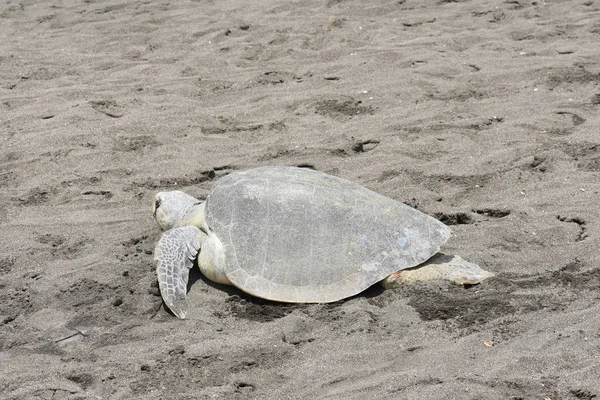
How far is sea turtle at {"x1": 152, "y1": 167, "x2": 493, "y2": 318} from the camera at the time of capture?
354 centimetres

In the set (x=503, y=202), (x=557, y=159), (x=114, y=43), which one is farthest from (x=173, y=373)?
(x=114, y=43)

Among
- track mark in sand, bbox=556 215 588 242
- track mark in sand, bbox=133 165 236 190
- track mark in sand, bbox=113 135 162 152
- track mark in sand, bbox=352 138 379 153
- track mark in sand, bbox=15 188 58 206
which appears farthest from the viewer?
track mark in sand, bbox=113 135 162 152

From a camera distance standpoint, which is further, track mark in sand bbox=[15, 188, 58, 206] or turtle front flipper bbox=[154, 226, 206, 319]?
track mark in sand bbox=[15, 188, 58, 206]

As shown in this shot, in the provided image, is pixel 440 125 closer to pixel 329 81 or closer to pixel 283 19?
pixel 329 81

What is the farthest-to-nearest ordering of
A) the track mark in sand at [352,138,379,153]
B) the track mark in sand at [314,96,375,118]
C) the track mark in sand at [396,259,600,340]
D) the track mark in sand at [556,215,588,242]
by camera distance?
the track mark in sand at [314,96,375,118], the track mark in sand at [352,138,379,153], the track mark in sand at [556,215,588,242], the track mark in sand at [396,259,600,340]

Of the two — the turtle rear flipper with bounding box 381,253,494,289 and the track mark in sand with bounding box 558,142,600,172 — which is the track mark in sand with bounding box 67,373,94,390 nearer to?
the turtle rear flipper with bounding box 381,253,494,289

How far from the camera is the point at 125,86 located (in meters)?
6.18

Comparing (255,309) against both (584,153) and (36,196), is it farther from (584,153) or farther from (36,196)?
(584,153)

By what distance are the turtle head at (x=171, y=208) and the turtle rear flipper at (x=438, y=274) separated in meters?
1.16

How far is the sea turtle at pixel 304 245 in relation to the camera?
3.54 meters

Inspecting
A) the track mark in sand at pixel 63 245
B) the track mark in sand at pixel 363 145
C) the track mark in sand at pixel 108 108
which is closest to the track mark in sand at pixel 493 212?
the track mark in sand at pixel 363 145

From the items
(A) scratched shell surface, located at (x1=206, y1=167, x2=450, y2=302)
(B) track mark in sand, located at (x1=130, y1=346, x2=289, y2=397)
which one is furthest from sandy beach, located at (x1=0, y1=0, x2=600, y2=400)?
(A) scratched shell surface, located at (x1=206, y1=167, x2=450, y2=302)

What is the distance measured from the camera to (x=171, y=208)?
411cm

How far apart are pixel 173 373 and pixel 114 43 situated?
482 centimetres
